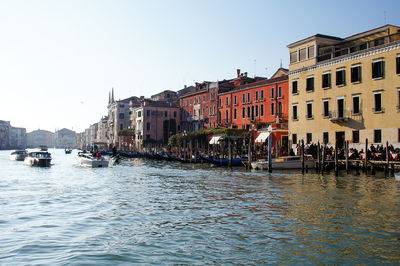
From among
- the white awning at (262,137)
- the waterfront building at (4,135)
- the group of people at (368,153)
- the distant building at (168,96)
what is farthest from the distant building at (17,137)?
the group of people at (368,153)

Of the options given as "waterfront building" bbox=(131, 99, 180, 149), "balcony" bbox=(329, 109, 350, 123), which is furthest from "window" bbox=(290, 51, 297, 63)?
"waterfront building" bbox=(131, 99, 180, 149)

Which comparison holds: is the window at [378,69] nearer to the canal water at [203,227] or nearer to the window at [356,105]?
the window at [356,105]

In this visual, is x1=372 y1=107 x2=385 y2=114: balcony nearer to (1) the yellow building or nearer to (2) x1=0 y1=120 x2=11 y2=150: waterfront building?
(1) the yellow building

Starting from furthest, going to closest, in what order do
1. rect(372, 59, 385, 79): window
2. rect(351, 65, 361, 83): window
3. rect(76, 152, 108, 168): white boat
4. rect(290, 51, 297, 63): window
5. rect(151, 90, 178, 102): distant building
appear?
rect(151, 90, 178, 102): distant building → rect(76, 152, 108, 168): white boat → rect(290, 51, 297, 63): window → rect(351, 65, 361, 83): window → rect(372, 59, 385, 79): window

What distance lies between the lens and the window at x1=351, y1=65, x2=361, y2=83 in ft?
91.0

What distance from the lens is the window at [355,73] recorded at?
27.7 m

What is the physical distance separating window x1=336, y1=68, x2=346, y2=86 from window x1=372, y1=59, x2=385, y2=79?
238cm

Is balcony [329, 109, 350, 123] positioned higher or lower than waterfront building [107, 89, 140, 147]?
lower

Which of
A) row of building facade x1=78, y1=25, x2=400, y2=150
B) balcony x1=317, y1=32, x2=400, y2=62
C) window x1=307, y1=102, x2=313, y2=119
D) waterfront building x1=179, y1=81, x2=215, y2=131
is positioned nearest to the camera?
row of building facade x1=78, y1=25, x2=400, y2=150

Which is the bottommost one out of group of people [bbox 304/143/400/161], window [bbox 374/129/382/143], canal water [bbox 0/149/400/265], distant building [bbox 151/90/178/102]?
canal water [bbox 0/149/400/265]

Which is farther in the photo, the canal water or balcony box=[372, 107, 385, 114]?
balcony box=[372, 107, 385, 114]

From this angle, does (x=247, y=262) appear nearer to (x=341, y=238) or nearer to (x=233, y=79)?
(x=341, y=238)

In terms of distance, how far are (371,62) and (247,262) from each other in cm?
2356

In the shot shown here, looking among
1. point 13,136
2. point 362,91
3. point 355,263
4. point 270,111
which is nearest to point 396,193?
point 355,263
